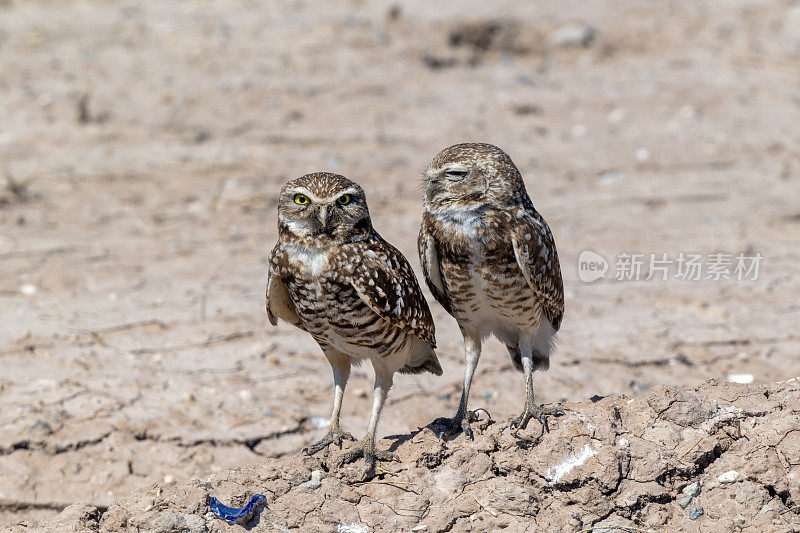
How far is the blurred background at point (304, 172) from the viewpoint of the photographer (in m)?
6.16

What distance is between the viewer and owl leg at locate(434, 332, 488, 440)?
15.8 feet

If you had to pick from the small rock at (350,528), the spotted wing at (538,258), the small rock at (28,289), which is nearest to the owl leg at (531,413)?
the spotted wing at (538,258)

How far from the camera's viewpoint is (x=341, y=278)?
450 centimetres

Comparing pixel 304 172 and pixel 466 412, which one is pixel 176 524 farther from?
pixel 304 172

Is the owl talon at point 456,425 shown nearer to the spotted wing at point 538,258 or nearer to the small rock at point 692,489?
the spotted wing at point 538,258

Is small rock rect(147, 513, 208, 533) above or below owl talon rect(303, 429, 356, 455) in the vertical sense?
below

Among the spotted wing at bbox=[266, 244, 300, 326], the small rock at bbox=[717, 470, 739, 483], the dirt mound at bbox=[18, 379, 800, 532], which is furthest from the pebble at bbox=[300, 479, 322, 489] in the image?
the small rock at bbox=[717, 470, 739, 483]

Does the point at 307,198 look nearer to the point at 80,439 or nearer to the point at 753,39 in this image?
the point at 80,439

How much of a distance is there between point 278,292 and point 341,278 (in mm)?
439

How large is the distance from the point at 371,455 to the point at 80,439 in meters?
2.10

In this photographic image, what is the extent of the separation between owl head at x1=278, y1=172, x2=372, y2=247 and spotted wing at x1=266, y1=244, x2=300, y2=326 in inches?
4.2

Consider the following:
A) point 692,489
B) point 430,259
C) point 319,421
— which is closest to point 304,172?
point 319,421

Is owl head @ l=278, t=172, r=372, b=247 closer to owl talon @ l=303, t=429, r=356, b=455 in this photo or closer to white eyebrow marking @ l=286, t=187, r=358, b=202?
white eyebrow marking @ l=286, t=187, r=358, b=202

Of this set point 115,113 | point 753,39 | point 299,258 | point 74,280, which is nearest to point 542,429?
point 299,258
